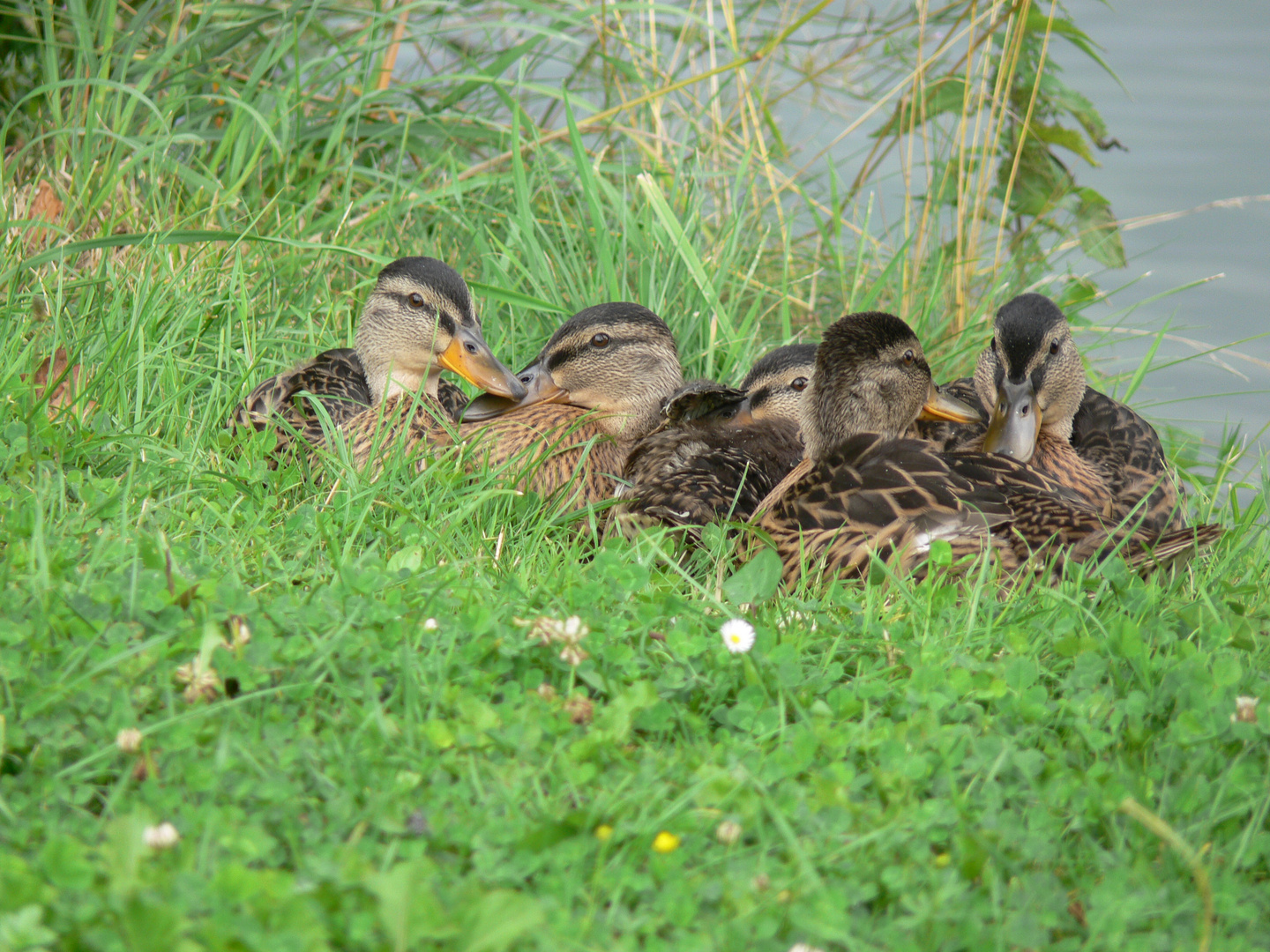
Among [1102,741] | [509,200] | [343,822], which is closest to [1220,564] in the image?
[1102,741]

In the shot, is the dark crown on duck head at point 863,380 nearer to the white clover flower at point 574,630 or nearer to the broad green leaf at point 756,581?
the broad green leaf at point 756,581

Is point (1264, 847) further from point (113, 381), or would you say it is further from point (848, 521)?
point (113, 381)

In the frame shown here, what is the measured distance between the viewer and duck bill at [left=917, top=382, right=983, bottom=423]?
4375mm

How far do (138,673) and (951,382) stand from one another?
12.0 ft

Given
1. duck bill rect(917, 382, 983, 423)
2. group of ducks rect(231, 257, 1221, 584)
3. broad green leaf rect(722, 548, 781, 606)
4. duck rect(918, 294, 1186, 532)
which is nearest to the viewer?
broad green leaf rect(722, 548, 781, 606)

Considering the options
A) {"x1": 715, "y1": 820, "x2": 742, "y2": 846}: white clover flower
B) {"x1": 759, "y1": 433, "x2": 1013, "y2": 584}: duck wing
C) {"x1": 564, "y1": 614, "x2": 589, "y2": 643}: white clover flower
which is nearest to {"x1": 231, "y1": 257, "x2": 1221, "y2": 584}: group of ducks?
{"x1": 759, "y1": 433, "x2": 1013, "y2": 584}: duck wing

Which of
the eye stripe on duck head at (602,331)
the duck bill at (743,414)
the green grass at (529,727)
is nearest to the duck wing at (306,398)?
the green grass at (529,727)

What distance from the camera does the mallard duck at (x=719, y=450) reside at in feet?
Answer: 12.8

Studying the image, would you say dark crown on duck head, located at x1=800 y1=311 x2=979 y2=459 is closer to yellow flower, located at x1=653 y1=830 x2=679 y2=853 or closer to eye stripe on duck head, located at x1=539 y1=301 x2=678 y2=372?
eye stripe on duck head, located at x1=539 y1=301 x2=678 y2=372

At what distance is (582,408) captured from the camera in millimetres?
4629

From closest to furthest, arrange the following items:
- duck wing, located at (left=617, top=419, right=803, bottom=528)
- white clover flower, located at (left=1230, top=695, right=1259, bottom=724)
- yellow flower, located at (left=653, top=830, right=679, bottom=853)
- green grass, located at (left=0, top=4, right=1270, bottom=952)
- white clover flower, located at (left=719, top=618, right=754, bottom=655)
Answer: green grass, located at (left=0, top=4, right=1270, bottom=952), yellow flower, located at (left=653, top=830, right=679, bottom=853), white clover flower, located at (left=1230, top=695, right=1259, bottom=724), white clover flower, located at (left=719, top=618, right=754, bottom=655), duck wing, located at (left=617, top=419, right=803, bottom=528)

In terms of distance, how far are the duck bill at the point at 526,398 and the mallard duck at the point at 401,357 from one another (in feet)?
0.12

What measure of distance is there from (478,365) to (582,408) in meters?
0.45

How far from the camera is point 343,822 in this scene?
2.02m
